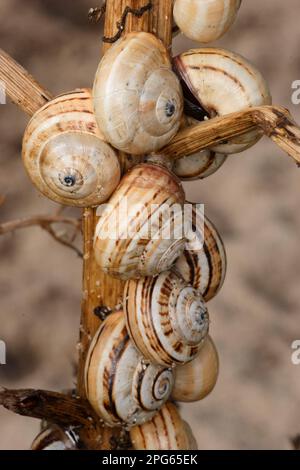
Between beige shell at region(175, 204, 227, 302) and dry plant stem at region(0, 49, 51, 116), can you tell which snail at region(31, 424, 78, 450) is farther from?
dry plant stem at region(0, 49, 51, 116)

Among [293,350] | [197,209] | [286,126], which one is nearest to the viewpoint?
[286,126]

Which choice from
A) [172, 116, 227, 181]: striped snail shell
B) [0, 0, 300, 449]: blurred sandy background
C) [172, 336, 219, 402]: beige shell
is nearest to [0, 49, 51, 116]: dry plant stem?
[172, 116, 227, 181]: striped snail shell

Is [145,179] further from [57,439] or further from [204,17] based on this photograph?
[57,439]

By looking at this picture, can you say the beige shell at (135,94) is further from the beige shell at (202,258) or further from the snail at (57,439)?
the snail at (57,439)

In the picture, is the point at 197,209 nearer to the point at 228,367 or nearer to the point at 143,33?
the point at 143,33
